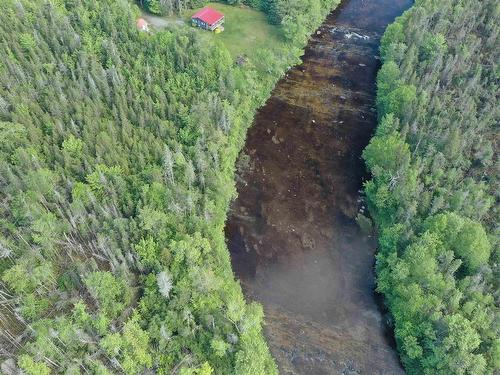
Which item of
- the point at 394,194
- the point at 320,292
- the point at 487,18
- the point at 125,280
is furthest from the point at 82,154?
the point at 487,18

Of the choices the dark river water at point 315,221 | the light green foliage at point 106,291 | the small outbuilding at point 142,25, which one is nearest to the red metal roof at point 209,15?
the small outbuilding at point 142,25

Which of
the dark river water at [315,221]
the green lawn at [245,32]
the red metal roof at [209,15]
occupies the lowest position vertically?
the dark river water at [315,221]

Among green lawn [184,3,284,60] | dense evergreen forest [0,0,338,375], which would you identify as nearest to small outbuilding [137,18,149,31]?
dense evergreen forest [0,0,338,375]

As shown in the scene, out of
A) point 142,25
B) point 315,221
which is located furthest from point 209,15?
point 315,221

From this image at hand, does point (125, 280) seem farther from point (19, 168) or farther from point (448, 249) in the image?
point (448, 249)

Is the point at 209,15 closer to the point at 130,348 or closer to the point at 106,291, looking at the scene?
the point at 106,291

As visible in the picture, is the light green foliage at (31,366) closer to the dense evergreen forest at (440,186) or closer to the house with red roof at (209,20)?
the dense evergreen forest at (440,186)
